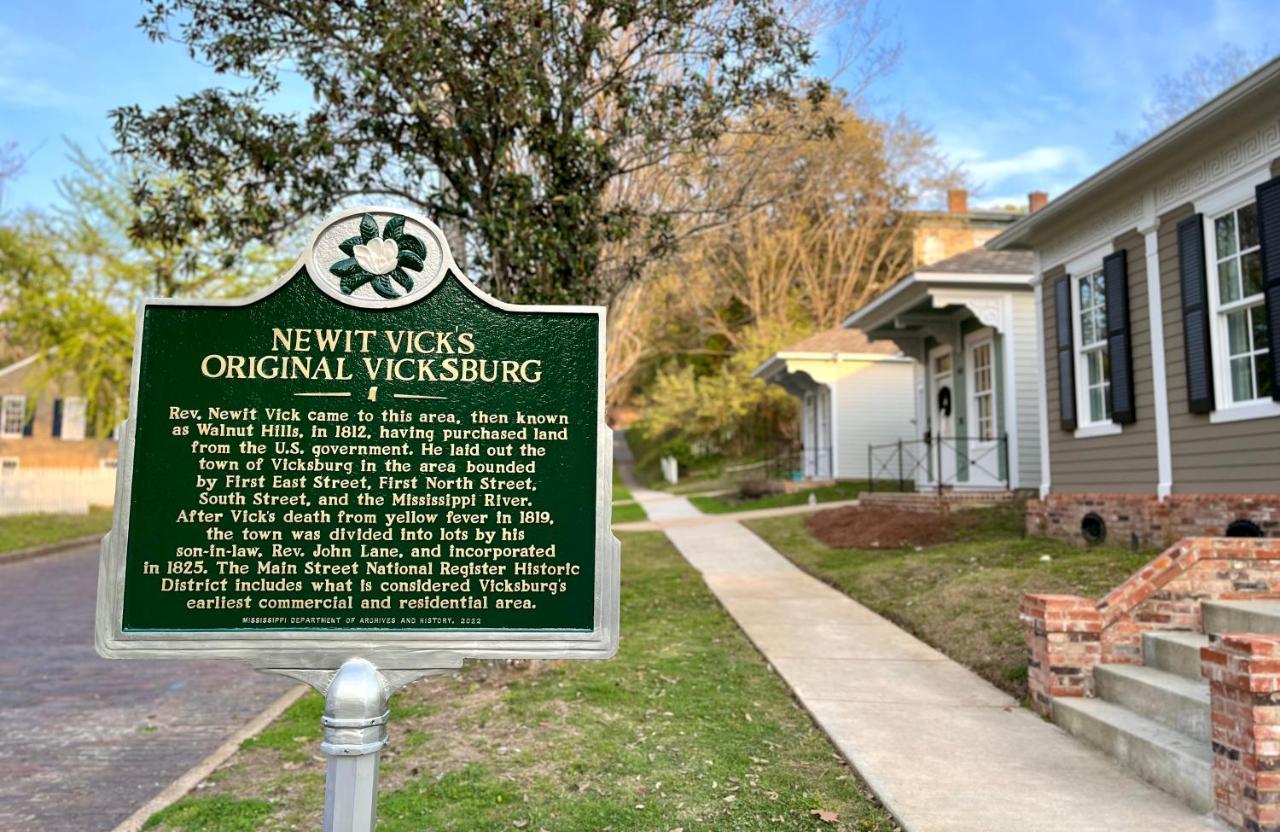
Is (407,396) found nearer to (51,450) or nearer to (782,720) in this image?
(782,720)

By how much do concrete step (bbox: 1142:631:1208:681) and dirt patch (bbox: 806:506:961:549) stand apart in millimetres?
6700

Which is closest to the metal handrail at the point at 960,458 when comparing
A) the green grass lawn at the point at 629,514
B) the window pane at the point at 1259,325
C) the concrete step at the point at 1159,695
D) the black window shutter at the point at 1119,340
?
the black window shutter at the point at 1119,340

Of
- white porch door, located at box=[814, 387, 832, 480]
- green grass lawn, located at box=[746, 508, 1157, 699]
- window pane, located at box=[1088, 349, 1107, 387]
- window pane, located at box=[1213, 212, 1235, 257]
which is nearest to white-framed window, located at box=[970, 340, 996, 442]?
green grass lawn, located at box=[746, 508, 1157, 699]

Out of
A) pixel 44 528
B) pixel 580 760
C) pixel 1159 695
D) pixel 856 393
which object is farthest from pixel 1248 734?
pixel 44 528

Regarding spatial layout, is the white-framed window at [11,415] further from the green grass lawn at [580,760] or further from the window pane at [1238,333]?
the window pane at [1238,333]

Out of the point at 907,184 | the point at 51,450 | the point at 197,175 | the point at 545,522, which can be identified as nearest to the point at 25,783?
the point at 545,522

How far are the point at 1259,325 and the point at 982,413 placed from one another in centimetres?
776

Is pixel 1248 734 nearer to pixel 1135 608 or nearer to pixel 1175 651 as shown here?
pixel 1175 651

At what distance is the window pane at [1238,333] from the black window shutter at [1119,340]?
1511mm

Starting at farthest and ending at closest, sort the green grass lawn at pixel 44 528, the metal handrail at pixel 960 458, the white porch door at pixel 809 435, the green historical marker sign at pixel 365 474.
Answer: the white porch door at pixel 809 435 < the green grass lawn at pixel 44 528 < the metal handrail at pixel 960 458 < the green historical marker sign at pixel 365 474

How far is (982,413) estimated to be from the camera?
16000 mm

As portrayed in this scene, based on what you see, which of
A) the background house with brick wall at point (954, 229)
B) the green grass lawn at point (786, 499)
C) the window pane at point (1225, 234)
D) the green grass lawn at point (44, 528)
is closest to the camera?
the window pane at point (1225, 234)

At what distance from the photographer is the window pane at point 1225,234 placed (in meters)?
8.71

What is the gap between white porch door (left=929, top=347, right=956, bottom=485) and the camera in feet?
55.4
